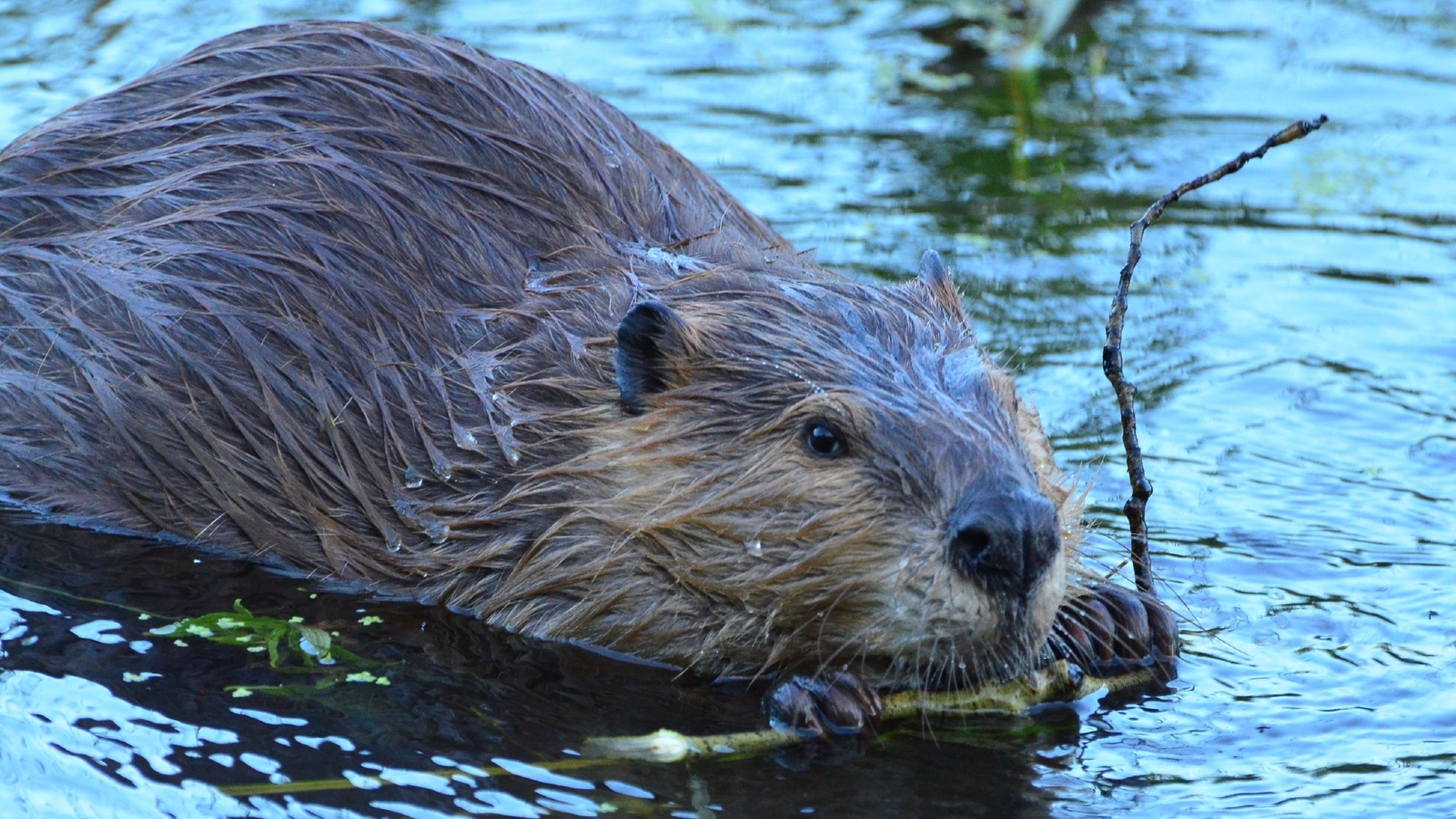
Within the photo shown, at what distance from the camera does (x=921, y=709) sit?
462 cm

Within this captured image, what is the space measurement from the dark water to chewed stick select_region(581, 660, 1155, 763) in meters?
0.06

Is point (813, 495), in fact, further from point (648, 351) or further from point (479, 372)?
point (479, 372)

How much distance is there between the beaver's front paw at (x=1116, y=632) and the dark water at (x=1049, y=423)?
0.39 feet

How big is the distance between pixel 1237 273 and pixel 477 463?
3871mm

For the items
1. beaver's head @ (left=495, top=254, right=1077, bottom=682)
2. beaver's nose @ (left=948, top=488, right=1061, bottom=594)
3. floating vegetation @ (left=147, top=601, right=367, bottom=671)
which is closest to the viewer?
beaver's nose @ (left=948, top=488, right=1061, bottom=594)

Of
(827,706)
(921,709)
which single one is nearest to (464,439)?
(827,706)

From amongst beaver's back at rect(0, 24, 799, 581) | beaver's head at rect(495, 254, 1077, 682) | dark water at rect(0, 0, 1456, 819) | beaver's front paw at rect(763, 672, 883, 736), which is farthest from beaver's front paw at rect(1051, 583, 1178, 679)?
beaver's back at rect(0, 24, 799, 581)

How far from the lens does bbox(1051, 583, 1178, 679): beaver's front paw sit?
15.8 feet

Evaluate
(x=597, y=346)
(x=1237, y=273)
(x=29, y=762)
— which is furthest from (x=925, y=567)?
(x=1237, y=273)

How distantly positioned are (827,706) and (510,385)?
1199mm

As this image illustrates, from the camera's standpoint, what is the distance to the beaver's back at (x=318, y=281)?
16.9ft

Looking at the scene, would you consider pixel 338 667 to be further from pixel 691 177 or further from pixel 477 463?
pixel 691 177

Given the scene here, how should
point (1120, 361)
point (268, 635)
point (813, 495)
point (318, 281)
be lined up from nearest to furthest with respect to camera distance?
point (813, 495)
point (1120, 361)
point (268, 635)
point (318, 281)

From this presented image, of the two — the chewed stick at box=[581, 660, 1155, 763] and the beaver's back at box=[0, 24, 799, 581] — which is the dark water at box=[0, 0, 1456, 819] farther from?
the beaver's back at box=[0, 24, 799, 581]
